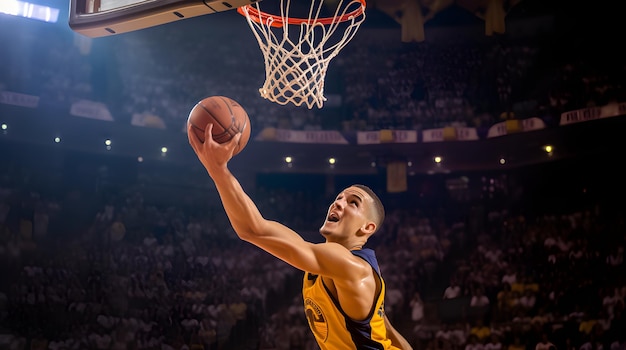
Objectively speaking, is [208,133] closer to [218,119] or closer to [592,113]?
[218,119]

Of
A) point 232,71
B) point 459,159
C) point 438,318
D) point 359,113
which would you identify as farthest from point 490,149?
point 232,71

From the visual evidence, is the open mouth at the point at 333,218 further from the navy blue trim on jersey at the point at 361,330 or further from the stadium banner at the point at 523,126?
the stadium banner at the point at 523,126

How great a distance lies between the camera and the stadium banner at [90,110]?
12172mm

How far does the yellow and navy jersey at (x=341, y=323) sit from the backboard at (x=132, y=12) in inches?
62.5

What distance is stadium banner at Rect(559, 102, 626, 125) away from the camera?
11.2 m

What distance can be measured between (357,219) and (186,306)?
860cm

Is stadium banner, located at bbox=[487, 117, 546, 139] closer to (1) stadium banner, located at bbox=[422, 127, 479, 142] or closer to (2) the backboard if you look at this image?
(1) stadium banner, located at bbox=[422, 127, 479, 142]

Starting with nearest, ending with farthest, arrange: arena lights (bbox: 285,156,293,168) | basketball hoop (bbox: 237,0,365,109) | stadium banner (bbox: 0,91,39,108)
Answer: basketball hoop (bbox: 237,0,365,109) < stadium banner (bbox: 0,91,39,108) < arena lights (bbox: 285,156,293,168)

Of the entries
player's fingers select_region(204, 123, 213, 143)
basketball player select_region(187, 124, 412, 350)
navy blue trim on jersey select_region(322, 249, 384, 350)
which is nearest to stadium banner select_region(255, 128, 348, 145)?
basketball player select_region(187, 124, 412, 350)

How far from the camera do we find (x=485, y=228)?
12914 mm

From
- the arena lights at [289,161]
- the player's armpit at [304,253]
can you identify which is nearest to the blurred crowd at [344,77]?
the arena lights at [289,161]

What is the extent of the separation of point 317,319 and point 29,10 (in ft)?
40.3

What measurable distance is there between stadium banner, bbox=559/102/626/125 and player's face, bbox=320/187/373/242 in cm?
938

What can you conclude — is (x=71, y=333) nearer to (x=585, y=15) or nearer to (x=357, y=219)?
(x=357, y=219)
